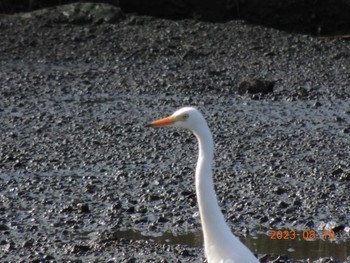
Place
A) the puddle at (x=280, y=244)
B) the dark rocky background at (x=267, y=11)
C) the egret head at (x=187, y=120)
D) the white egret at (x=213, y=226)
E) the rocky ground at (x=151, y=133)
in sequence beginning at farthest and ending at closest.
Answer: the dark rocky background at (x=267, y=11), the rocky ground at (x=151, y=133), the puddle at (x=280, y=244), the egret head at (x=187, y=120), the white egret at (x=213, y=226)

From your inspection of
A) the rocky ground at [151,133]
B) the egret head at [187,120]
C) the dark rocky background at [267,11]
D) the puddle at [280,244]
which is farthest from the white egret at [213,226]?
the dark rocky background at [267,11]

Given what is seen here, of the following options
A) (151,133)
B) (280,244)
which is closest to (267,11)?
(151,133)

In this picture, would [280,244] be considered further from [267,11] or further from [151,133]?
[267,11]

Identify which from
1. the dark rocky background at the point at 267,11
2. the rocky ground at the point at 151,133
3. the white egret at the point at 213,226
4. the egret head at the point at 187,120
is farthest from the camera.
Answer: the dark rocky background at the point at 267,11

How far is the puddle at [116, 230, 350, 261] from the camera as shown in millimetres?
7445

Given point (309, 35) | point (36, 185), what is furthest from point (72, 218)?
point (309, 35)

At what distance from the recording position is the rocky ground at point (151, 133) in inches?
324

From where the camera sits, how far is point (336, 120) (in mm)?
11828

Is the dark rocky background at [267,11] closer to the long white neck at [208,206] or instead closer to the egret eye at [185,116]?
the egret eye at [185,116]

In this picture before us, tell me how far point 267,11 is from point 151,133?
7.31 meters

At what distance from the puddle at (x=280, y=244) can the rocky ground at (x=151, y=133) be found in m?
0.11

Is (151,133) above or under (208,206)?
under

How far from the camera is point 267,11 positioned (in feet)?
59.3

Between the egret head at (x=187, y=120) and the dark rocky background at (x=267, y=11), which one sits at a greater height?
the dark rocky background at (x=267, y=11)
